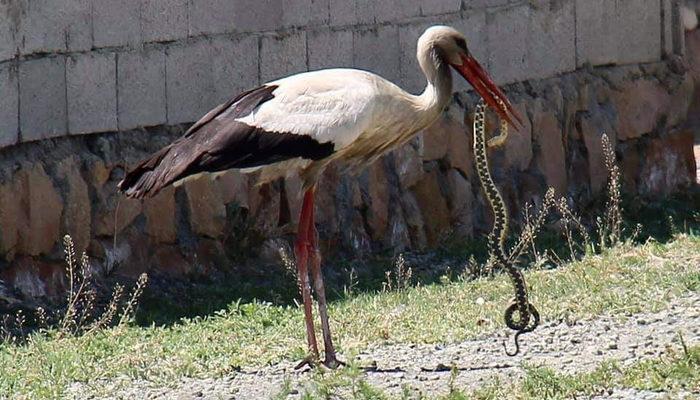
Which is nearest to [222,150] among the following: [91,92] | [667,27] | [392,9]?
[91,92]

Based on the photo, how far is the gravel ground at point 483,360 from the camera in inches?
271

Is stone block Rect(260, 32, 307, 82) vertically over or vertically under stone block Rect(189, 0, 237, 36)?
under

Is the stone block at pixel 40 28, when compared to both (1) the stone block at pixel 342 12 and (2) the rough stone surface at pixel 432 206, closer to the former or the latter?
Result: (1) the stone block at pixel 342 12

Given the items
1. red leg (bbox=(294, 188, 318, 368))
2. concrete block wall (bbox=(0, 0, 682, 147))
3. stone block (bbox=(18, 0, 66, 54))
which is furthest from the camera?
concrete block wall (bbox=(0, 0, 682, 147))

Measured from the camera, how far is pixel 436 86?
780cm

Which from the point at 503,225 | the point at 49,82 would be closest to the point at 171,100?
the point at 49,82

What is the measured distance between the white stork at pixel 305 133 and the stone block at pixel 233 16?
234cm

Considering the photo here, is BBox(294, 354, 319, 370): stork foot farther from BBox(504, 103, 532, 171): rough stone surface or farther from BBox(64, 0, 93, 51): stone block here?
BBox(504, 103, 532, 171): rough stone surface

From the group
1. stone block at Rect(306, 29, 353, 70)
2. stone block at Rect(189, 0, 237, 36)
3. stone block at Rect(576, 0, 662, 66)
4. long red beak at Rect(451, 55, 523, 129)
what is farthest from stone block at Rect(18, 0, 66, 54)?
stone block at Rect(576, 0, 662, 66)

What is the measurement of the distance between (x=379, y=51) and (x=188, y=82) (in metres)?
1.54

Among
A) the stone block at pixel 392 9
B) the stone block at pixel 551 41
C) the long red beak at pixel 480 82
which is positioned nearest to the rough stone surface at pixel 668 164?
the stone block at pixel 551 41

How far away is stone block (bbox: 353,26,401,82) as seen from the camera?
35.7 feet

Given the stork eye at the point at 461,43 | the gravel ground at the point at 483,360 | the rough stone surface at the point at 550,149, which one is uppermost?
the stork eye at the point at 461,43

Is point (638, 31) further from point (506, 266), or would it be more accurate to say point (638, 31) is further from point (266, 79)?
point (506, 266)
